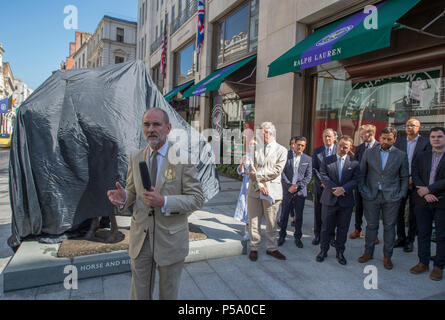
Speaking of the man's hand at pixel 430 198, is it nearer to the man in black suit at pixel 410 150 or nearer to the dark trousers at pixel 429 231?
the dark trousers at pixel 429 231

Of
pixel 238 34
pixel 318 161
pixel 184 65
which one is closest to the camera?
pixel 318 161

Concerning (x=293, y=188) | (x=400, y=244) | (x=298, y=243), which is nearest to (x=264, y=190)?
(x=293, y=188)

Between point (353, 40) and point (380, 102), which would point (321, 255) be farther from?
point (380, 102)

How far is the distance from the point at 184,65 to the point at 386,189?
60.4 feet

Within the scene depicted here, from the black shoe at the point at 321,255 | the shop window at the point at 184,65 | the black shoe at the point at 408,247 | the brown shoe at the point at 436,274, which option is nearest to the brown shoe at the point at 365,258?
the black shoe at the point at 321,255

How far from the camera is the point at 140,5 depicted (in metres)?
33.1

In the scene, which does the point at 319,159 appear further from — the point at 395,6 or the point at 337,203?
the point at 395,6

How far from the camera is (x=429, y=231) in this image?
3.99m

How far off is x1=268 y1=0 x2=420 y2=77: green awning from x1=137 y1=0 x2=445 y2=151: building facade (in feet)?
0.20

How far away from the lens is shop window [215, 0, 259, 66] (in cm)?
1186

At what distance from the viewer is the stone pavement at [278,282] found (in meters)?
3.25

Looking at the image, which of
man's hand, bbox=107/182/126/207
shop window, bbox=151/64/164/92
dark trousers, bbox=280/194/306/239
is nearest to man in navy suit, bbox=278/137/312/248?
dark trousers, bbox=280/194/306/239

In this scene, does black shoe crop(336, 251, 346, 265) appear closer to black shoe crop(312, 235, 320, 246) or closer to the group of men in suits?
the group of men in suits
